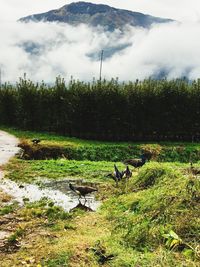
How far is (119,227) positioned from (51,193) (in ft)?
15.0

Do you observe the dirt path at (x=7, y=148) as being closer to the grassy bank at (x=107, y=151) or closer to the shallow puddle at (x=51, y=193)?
the grassy bank at (x=107, y=151)

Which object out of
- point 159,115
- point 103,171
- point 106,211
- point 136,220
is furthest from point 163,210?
point 159,115

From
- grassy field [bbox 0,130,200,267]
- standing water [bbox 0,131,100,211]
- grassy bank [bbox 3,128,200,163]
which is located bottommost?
grassy bank [bbox 3,128,200,163]

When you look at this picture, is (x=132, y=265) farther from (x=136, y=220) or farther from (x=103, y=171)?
(x=103, y=171)

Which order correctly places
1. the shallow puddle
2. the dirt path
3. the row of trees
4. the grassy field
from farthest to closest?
the row of trees, the dirt path, the shallow puddle, the grassy field

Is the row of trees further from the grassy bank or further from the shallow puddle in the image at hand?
the shallow puddle

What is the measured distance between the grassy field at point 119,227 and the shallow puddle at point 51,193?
37 centimetres

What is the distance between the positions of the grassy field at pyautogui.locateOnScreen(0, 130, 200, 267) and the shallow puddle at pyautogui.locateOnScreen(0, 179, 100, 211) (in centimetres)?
37

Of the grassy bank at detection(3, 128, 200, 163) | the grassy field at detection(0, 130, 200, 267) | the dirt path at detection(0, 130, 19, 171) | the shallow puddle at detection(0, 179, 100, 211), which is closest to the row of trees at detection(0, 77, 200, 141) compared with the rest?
the grassy bank at detection(3, 128, 200, 163)

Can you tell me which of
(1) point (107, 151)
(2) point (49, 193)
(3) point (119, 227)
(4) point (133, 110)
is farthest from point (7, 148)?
(3) point (119, 227)

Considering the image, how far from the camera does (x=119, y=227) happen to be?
10.7 meters

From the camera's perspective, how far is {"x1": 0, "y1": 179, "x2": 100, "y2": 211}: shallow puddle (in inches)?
534

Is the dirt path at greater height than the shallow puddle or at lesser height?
lesser

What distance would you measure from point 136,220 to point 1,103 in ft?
116
